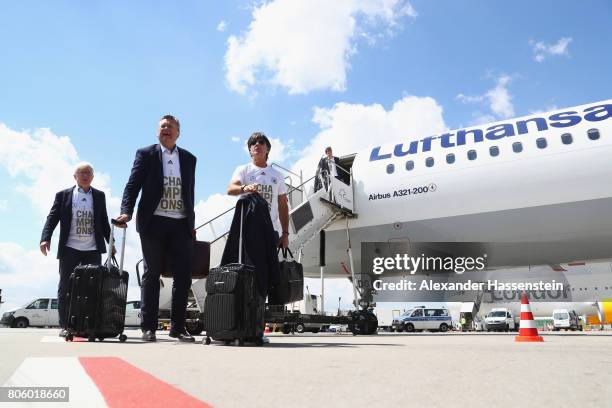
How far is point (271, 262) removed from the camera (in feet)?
15.3

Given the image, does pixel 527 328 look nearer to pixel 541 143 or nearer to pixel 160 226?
pixel 160 226

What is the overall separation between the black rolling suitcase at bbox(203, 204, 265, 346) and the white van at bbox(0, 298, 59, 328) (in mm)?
22474

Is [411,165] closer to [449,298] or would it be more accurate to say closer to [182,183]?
[449,298]

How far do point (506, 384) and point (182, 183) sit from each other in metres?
3.99

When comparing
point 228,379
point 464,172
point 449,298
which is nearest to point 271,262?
point 228,379

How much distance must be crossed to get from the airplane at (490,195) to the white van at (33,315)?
17558mm

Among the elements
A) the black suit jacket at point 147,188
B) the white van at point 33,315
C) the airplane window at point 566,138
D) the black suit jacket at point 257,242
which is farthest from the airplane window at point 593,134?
the white van at point 33,315

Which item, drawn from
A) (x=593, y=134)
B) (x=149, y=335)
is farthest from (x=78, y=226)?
(x=593, y=134)

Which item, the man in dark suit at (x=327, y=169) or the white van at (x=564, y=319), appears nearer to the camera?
the man in dark suit at (x=327, y=169)

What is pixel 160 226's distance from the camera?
4906 mm

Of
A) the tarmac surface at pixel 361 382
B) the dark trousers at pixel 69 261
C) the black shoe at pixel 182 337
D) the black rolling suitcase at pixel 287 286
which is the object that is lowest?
the black shoe at pixel 182 337

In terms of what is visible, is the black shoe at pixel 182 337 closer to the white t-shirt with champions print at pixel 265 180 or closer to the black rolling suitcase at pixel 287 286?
the black rolling suitcase at pixel 287 286

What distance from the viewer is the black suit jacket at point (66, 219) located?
19.5 feet

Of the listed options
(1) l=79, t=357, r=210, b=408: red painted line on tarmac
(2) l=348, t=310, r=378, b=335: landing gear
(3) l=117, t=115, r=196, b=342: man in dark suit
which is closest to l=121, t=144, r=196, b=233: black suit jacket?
(3) l=117, t=115, r=196, b=342: man in dark suit
